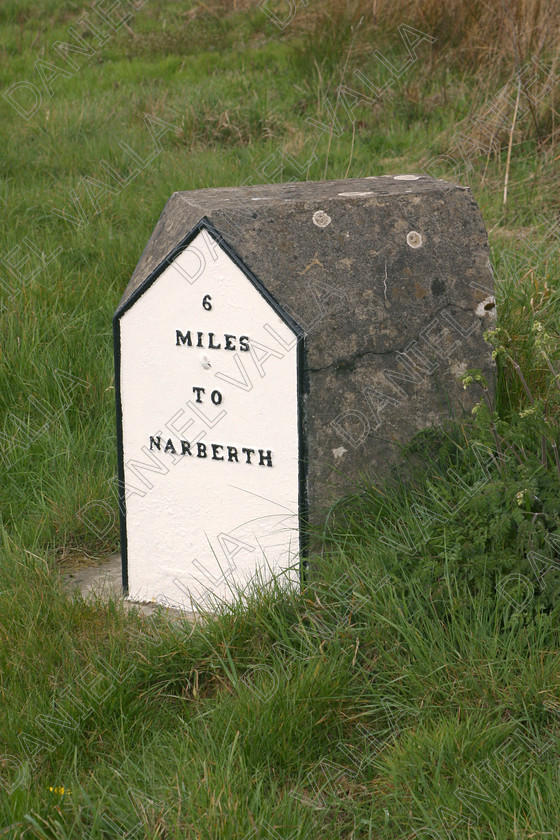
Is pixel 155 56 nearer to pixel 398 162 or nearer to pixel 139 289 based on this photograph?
pixel 398 162

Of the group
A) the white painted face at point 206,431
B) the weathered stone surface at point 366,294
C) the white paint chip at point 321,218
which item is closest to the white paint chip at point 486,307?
the weathered stone surface at point 366,294

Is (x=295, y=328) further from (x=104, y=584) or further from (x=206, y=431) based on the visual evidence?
(x=104, y=584)

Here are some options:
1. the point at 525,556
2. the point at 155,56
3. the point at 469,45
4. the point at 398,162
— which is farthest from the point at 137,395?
the point at 155,56

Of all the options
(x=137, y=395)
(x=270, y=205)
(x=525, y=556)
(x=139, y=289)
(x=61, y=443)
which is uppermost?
(x=270, y=205)

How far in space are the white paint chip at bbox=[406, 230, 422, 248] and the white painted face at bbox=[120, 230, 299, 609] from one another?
48 cm

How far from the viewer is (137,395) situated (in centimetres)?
282

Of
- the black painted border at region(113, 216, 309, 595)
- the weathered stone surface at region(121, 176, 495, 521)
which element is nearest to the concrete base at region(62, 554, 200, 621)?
the black painted border at region(113, 216, 309, 595)

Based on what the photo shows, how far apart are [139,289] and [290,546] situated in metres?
0.84

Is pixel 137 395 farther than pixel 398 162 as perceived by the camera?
No

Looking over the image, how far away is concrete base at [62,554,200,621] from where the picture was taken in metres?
2.79

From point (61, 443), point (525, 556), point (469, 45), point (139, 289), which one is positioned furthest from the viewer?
point (469, 45)

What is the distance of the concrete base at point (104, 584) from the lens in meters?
2.79

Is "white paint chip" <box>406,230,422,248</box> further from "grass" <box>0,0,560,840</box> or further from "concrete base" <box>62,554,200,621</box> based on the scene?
"concrete base" <box>62,554,200,621</box>

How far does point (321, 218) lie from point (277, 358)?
42cm
